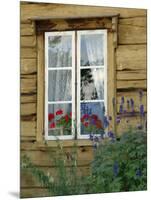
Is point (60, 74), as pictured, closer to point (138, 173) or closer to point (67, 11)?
point (67, 11)

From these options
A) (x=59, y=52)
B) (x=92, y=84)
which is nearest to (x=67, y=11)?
(x=59, y=52)

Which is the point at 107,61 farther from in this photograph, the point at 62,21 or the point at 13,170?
the point at 13,170

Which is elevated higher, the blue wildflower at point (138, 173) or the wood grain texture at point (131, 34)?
the wood grain texture at point (131, 34)

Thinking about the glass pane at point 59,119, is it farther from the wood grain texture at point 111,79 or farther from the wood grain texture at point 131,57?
the wood grain texture at point 131,57

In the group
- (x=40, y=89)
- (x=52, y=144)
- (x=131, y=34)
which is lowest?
(x=52, y=144)

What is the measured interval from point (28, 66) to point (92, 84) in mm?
488

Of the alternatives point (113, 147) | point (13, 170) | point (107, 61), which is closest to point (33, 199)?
point (13, 170)

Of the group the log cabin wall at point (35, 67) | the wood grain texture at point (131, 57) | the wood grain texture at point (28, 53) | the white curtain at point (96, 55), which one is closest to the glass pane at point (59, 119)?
the log cabin wall at point (35, 67)

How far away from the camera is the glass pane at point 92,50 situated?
576 cm

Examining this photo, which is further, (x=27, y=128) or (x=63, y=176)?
(x=63, y=176)

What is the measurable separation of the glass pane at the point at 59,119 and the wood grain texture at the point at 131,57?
1.65 ft

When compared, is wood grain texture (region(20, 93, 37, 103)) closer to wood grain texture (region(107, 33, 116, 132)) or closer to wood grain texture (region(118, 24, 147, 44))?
wood grain texture (region(107, 33, 116, 132))

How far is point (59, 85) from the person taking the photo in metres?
5.71

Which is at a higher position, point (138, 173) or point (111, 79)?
point (111, 79)
